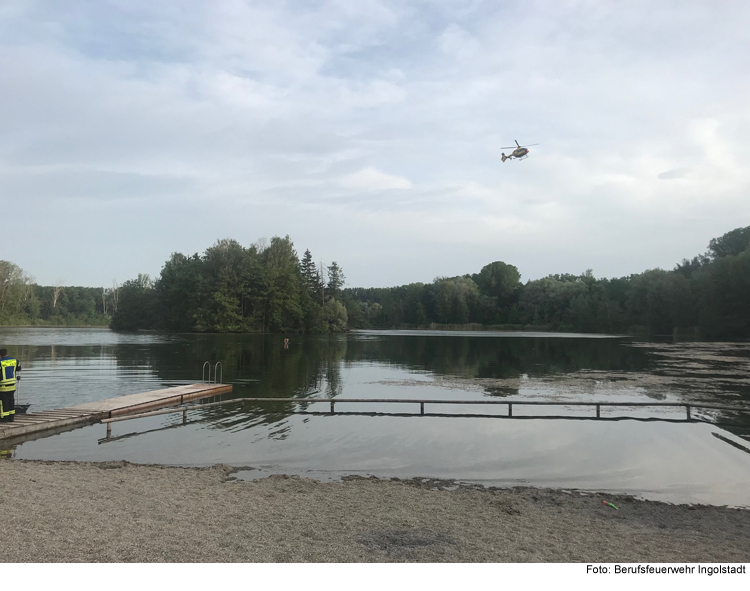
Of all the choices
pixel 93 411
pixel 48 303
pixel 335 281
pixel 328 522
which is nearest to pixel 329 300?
pixel 335 281

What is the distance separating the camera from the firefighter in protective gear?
1285 cm

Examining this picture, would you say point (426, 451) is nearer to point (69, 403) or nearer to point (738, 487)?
point (738, 487)

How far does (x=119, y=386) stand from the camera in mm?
23781

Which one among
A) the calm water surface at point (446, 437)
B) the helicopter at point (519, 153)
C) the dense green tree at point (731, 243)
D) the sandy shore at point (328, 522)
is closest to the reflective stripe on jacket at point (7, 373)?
the calm water surface at point (446, 437)

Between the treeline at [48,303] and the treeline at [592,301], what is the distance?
64398 millimetres

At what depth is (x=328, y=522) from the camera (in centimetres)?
705

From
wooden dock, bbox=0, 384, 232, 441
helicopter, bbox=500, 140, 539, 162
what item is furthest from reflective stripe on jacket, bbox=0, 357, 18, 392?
helicopter, bbox=500, 140, 539, 162

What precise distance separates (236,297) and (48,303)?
65975 mm

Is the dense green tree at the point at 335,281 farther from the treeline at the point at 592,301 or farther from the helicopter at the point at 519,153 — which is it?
the helicopter at the point at 519,153

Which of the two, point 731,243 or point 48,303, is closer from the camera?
point 731,243

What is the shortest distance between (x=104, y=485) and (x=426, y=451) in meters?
7.01

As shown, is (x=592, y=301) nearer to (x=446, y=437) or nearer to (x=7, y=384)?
(x=446, y=437)

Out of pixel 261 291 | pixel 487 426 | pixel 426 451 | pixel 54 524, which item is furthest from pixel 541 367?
pixel 261 291

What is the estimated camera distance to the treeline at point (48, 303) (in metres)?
99.3
